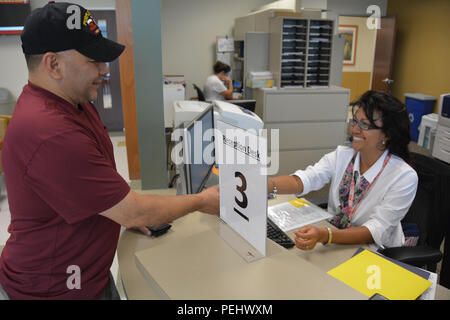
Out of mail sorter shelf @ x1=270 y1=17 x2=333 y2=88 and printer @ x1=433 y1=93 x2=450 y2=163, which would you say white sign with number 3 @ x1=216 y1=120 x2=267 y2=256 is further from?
printer @ x1=433 y1=93 x2=450 y2=163

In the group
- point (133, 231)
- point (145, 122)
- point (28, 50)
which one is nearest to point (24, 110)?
point (28, 50)

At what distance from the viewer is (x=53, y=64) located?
37.8 inches

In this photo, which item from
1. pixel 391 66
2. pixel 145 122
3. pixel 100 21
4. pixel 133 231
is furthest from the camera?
pixel 391 66

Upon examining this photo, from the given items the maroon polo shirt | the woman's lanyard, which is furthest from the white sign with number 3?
the woman's lanyard

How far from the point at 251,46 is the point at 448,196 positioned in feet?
9.43

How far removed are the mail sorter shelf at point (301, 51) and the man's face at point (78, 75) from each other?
2.95 metres

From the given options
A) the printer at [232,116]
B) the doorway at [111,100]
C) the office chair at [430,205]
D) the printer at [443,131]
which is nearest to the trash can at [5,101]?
the doorway at [111,100]

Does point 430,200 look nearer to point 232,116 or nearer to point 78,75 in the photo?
point 232,116

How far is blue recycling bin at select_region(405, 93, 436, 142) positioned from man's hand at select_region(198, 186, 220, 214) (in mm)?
5761

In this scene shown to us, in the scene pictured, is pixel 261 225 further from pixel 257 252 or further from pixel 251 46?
pixel 251 46

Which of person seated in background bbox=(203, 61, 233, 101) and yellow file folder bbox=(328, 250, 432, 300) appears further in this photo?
person seated in background bbox=(203, 61, 233, 101)

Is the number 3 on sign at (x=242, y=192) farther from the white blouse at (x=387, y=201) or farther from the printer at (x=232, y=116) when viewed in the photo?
the white blouse at (x=387, y=201)

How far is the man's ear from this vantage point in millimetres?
940

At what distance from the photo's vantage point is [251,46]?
12.9 ft
